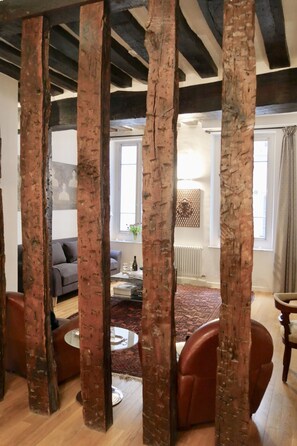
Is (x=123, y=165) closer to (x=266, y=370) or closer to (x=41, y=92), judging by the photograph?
(x=41, y=92)

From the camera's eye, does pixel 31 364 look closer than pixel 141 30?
Yes

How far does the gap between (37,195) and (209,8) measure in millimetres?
1889

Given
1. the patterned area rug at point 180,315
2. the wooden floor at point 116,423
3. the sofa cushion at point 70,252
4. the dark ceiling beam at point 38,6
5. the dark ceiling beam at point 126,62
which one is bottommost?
the patterned area rug at point 180,315

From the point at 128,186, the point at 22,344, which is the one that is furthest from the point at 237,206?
the point at 128,186

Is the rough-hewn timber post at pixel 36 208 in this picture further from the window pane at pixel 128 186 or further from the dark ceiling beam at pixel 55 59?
the window pane at pixel 128 186

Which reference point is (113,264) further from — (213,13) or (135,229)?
(213,13)

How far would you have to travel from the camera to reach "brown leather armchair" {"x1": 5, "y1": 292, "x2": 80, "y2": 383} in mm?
2848

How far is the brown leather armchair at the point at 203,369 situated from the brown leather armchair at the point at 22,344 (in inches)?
42.9

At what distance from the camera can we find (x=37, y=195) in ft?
8.03

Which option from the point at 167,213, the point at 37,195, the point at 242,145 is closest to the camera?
the point at 242,145

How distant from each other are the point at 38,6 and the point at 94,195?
1351 millimetres

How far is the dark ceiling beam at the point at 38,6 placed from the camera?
226cm

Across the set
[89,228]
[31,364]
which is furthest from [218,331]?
[31,364]

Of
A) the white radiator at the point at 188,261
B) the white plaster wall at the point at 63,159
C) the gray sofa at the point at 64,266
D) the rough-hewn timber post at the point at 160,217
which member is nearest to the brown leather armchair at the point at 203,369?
the rough-hewn timber post at the point at 160,217
